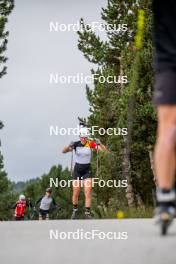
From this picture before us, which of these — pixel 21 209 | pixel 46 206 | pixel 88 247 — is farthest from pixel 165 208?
pixel 21 209

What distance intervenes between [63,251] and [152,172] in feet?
115

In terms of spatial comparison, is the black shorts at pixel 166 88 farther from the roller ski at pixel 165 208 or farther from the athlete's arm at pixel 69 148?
the athlete's arm at pixel 69 148

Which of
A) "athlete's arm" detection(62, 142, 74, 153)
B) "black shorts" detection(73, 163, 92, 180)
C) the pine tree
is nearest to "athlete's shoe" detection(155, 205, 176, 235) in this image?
"athlete's arm" detection(62, 142, 74, 153)

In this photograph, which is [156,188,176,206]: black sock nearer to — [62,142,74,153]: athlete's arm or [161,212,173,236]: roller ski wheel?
[161,212,173,236]: roller ski wheel

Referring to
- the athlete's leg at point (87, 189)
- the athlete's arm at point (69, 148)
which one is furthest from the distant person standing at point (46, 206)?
the athlete's arm at point (69, 148)

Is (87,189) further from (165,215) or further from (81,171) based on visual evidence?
(165,215)

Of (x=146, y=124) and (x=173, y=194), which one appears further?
(x=146, y=124)

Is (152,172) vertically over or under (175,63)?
over

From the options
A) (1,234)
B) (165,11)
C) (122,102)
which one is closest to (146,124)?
(122,102)

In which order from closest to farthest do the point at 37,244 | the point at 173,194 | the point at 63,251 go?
the point at 173,194 → the point at 63,251 → the point at 37,244

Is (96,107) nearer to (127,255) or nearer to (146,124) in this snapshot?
(146,124)

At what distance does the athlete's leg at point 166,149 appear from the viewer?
401 centimetres

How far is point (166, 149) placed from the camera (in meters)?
4.02

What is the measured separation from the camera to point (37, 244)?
689 cm
